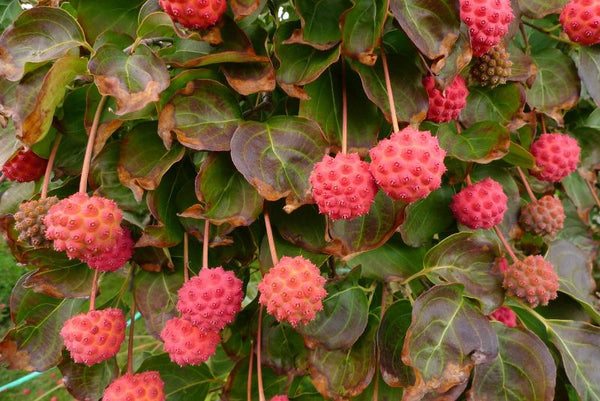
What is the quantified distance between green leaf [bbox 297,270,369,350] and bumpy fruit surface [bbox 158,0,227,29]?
429 millimetres

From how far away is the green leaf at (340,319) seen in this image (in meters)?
0.77

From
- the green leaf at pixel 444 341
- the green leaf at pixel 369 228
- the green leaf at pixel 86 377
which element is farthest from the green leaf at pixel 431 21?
the green leaf at pixel 86 377

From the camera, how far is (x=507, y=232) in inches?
36.4

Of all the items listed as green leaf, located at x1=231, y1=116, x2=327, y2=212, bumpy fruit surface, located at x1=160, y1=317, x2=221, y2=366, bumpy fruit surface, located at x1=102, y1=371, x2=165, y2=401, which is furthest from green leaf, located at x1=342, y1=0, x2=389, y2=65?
bumpy fruit surface, located at x1=102, y1=371, x2=165, y2=401

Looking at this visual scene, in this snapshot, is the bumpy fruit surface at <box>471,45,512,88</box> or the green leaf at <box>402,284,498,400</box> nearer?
the green leaf at <box>402,284,498,400</box>

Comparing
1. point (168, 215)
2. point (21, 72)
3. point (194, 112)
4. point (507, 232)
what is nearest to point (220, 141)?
point (194, 112)

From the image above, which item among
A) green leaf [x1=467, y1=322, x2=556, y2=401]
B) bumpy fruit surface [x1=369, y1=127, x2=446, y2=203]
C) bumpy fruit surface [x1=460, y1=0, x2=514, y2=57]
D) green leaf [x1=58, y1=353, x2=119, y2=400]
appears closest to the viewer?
bumpy fruit surface [x1=369, y1=127, x2=446, y2=203]

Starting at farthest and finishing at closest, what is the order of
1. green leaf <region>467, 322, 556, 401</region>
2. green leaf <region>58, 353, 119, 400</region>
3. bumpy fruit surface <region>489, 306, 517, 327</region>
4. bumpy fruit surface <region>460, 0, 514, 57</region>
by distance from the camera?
1. bumpy fruit surface <region>489, 306, 517, 327</region>
2. green leaf <region>58, 353, 119, 400</region>
3. green leaf <region>467, 322, 556, 401</region>
4. bumpy fruit surface <region>460, 0, 514, 57</region>

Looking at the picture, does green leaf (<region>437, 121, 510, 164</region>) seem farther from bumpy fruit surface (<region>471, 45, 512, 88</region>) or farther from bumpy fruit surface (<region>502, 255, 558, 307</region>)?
bumpy fruit surface (<region>502, 255, 558, 307</region>)

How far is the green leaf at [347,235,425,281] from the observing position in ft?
2.71

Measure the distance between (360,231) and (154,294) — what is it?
0.36m

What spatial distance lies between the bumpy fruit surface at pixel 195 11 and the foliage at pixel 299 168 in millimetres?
17

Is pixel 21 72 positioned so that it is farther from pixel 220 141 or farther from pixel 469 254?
pixel 469 254

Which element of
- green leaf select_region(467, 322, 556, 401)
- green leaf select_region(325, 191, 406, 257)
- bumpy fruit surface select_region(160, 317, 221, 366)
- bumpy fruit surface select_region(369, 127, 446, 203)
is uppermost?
bumpy fruit surface select_region(369, 127, 446, 203)
